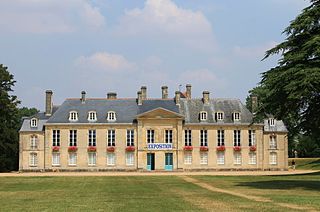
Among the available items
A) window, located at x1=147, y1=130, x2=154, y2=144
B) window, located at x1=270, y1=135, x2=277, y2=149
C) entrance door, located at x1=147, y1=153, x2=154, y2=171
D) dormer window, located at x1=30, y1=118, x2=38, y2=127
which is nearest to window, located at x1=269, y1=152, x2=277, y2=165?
window, located at x1=270, y1=135, x2=277, y2=149

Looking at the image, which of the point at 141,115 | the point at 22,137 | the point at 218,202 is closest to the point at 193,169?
the point at 141,115

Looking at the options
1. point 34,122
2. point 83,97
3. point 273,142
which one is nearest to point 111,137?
point 83,97

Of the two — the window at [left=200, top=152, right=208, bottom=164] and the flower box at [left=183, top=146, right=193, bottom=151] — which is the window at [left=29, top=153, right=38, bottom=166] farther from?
the window at [left=200, top=152, right=208, bottom=164]

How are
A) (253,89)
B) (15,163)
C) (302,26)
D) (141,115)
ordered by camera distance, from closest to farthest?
(302,26)
(141,115)
(15,163)
(253,89)

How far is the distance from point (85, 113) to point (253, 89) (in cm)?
2812

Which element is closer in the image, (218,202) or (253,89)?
(218,202)

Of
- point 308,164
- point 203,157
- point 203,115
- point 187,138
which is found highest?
point 203,115

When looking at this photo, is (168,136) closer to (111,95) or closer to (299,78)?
(111,95)

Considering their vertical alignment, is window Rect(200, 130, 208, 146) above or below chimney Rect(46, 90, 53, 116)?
below

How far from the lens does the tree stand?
73.2 feet

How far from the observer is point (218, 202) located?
16.3m

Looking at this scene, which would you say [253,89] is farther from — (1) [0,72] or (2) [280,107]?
(2) [280,107]

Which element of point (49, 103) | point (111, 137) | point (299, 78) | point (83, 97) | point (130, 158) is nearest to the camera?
point (299, 78)

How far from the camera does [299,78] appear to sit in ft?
73.4
